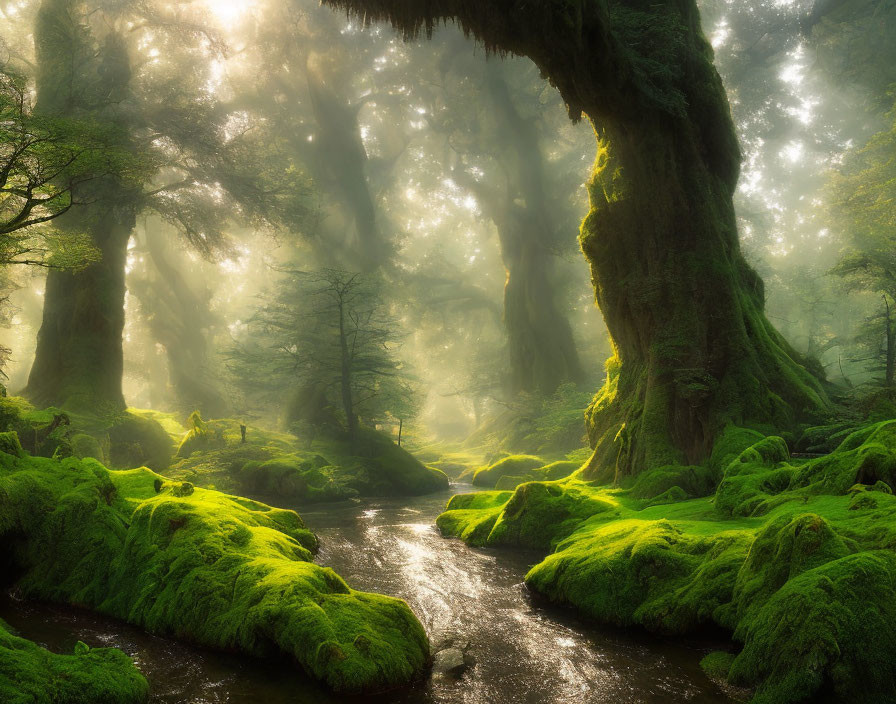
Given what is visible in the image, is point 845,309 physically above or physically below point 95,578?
above

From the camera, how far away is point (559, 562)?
6.88 m

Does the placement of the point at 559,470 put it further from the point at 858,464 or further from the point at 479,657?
the point at 479,657

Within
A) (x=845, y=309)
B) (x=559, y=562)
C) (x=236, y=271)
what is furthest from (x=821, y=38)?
(x=236, y=271)

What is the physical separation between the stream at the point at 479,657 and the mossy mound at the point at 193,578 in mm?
169

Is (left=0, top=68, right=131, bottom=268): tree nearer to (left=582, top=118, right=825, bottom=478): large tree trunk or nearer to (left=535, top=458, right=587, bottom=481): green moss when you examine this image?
(left=582, top=118, right=825, bottom=478): large tree trunk

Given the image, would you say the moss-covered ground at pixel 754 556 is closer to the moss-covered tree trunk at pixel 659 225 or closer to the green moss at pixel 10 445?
the moss-covered tree trunk at pixel 659 225

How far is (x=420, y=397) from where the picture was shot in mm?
35656

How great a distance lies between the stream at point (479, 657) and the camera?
13.3ft

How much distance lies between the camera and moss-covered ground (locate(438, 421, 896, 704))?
3316mm

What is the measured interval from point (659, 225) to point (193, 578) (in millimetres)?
11059

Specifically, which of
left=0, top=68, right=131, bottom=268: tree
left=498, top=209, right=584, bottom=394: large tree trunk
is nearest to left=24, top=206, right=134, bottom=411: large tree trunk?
left=0, top=68, right=131, bottom=268: tree

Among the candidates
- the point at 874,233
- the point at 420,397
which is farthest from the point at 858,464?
the point at 420,397

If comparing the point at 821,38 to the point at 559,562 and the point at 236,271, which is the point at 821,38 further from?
the point at 236,271

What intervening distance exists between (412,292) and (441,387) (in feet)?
109
